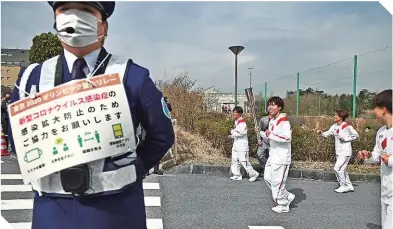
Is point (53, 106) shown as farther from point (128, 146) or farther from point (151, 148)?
point (151, 148)

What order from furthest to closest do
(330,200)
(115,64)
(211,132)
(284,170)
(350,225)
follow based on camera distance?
1. (211,132)
2. (330,200)
3. (284,170)
4. (350,225)
5. (115,64)

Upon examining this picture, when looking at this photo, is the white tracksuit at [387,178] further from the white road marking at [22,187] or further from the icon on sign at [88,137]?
the white road marking at [22,187]

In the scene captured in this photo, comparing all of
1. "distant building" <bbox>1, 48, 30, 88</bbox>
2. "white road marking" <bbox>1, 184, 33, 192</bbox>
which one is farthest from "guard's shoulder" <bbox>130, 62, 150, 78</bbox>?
"white road marking" <bbox>1, 184, 33, 192</bbox>

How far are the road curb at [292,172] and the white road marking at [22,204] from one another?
7.46 feet

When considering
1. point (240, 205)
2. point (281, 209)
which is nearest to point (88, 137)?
point (281, 209)

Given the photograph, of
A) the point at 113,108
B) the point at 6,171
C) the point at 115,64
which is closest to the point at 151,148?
the point at 113,108

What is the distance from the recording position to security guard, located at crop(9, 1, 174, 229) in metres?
1.71

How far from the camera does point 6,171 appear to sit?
27.0ft

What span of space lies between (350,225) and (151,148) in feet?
13.6

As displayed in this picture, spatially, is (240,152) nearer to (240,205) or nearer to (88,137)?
(240,205)

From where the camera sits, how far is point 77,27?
174 cm

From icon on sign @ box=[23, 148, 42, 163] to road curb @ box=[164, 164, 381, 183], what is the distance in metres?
6.75

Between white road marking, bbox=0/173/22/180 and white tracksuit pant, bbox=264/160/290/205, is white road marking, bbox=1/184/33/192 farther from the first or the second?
white tracksuit pant, bbox=264/160/290/205

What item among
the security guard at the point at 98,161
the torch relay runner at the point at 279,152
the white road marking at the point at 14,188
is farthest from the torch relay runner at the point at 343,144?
the security guard at the point at 98,161
